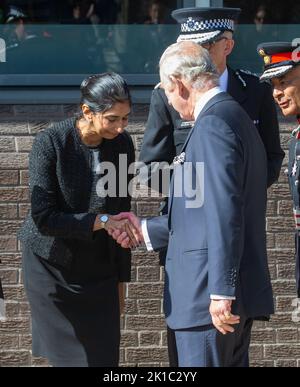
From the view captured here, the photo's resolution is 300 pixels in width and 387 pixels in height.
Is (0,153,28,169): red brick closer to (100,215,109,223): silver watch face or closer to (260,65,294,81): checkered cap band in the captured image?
(100,215,109,223): silver watch face

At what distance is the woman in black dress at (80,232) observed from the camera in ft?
14.0

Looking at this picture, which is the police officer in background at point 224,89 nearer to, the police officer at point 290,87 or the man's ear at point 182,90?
the police officer at point 290,87

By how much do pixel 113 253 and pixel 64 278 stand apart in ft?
0.88

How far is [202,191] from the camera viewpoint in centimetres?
363

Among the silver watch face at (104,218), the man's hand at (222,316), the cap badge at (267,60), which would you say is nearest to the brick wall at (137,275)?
the cap badge at (267,60)

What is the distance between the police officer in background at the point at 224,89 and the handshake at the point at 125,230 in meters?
0.27

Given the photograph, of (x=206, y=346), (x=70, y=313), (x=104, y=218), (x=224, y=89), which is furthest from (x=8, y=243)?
(x=206, y=346)

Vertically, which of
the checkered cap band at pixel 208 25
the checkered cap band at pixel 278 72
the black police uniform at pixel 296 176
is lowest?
the black police uniform at pixel 296 176

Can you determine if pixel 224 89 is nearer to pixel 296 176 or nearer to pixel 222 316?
pixel 296 176

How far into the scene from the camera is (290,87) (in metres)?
4.76

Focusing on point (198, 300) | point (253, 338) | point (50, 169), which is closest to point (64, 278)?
point (50, 169)

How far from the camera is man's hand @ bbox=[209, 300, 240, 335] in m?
3.57

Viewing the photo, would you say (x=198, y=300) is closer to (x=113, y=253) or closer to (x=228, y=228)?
(x=228, y=228)

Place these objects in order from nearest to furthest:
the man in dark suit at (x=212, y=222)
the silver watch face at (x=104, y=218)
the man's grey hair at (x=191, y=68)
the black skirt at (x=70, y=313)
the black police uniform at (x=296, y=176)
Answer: the man in dark suit at (x=212, y=222)
the man's grey hair at (x=191, y=68)
the silver watch face at (x=104, y=218)
the black skirt at (x=70, y=313)
the black police uniform at (x=296, y=176)
